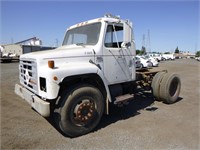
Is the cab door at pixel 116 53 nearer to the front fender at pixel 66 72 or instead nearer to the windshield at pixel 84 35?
the windshield at pixel 84 35

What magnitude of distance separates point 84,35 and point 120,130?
2.65m

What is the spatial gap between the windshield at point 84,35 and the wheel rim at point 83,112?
60.7 inches

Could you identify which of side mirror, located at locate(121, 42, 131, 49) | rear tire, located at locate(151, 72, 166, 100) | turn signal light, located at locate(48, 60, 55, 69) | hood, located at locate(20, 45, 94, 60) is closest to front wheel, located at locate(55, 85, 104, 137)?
turn signal light, located at locate(48, 60, 55, 69)

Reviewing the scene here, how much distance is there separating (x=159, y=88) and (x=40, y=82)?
4.28 m

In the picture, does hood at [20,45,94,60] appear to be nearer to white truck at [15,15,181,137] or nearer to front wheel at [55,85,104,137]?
white truck at [15,15,181,137]

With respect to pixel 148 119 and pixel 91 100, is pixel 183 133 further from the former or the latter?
pixel 91 100

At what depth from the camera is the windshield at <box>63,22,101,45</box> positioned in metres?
4.60

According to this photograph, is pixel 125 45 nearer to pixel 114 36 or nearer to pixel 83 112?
pixel 114 36

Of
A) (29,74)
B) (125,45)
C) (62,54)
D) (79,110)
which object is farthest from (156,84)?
(29,74)

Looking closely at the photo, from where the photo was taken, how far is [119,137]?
394 centimetres

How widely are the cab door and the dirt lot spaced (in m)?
1.19

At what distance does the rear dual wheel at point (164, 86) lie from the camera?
6245mm

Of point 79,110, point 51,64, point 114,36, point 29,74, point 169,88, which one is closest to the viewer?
point 51,64

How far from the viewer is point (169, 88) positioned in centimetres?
635
